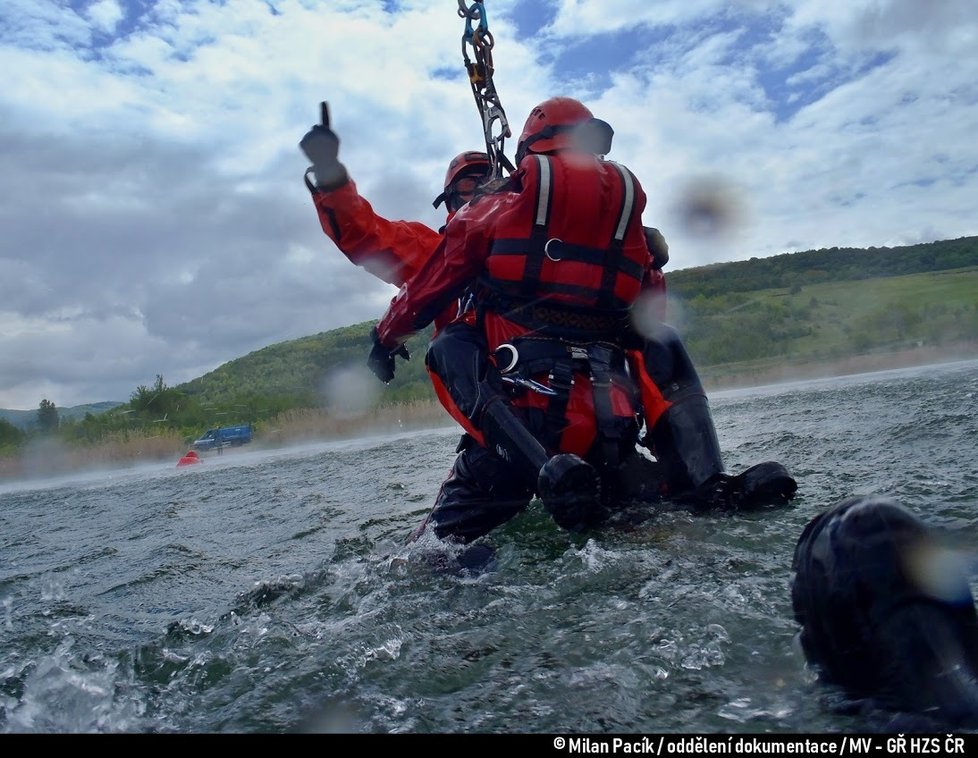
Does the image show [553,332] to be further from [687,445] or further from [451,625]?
[451,625]

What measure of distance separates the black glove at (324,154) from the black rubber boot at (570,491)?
2184mm

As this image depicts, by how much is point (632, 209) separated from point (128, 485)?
10463 millimetres

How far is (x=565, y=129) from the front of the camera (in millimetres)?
3689

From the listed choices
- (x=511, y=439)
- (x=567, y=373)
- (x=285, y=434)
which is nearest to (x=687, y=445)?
(x=567, y=373)

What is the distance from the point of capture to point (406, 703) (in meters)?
1.90

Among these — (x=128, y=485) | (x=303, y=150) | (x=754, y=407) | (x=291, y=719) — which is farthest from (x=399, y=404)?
(x=291, y=719)

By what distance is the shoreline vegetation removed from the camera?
67.0 ft

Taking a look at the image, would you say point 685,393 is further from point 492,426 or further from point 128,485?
point 128,485

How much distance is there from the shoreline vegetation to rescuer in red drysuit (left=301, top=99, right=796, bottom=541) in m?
15.5

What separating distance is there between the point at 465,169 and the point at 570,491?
8.87 feet

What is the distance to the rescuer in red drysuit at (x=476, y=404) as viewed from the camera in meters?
3.64

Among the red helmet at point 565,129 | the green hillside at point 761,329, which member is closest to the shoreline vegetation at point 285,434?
the green hillside at point 761,329

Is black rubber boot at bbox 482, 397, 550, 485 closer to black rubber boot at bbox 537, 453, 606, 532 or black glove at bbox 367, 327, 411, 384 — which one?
black rubber boot at bbox 537, 453, 606, 532

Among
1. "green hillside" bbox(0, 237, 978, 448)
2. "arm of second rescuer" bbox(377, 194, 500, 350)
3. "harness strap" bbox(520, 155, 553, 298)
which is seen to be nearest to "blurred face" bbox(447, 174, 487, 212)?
"arm of second rescuer" bbox(377, 194, 500, 350)
